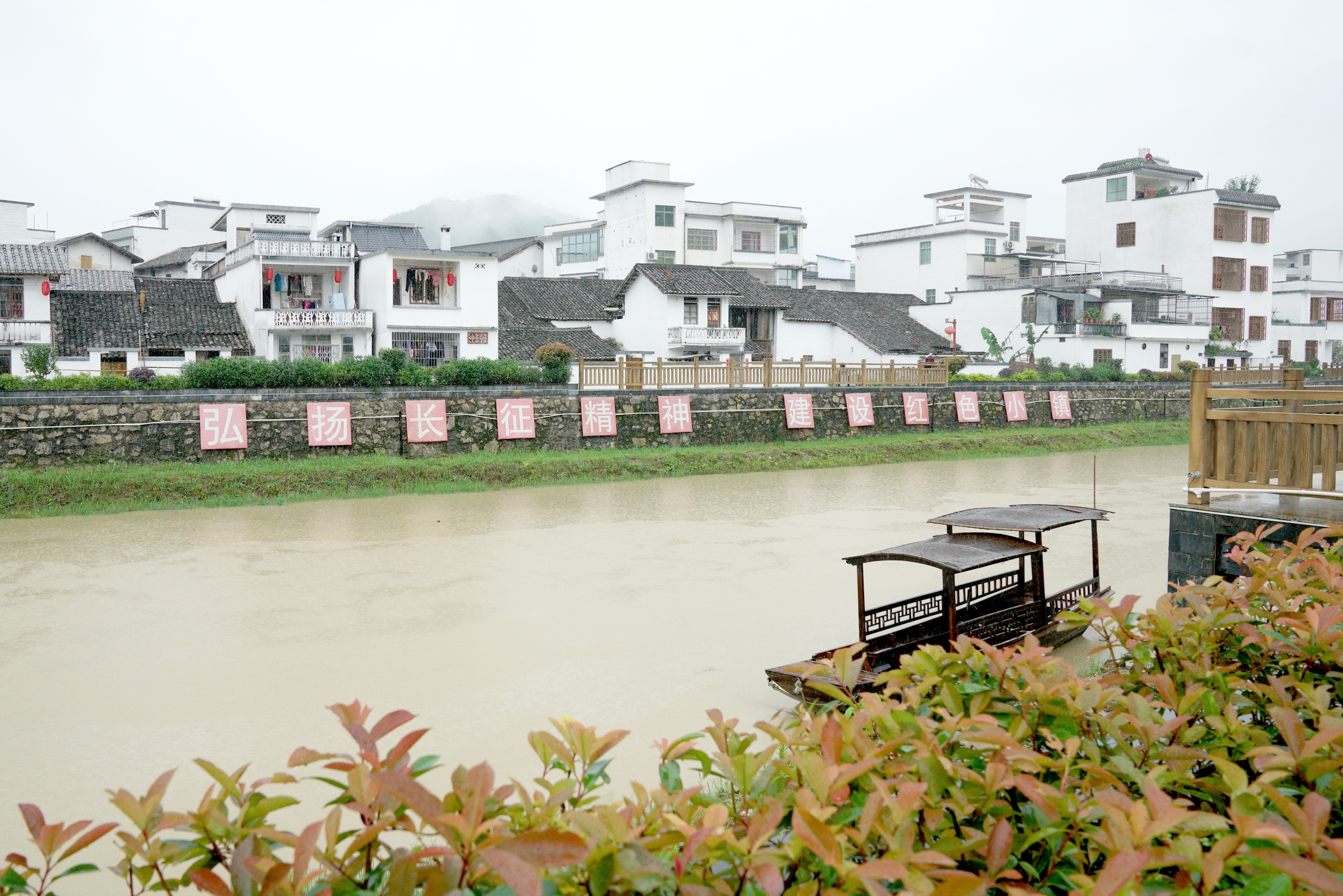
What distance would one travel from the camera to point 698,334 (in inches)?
1237

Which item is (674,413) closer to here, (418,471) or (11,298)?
(418,471)

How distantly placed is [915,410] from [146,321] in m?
20.9

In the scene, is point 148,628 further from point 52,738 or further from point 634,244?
point 634,244

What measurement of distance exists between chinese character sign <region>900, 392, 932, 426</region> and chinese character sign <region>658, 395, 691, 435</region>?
21.4 ft

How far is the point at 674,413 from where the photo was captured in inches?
893

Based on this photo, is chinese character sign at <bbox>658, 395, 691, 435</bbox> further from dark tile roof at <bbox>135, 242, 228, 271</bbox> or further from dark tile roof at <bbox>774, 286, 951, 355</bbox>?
dark tile roof at <bbox>135, 242, 228, 271</bbox>

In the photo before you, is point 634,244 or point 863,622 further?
point 634,244

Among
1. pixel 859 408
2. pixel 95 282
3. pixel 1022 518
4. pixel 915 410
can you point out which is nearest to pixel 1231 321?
pixel 915 410

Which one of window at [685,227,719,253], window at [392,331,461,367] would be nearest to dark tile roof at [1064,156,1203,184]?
window at [685,227,719,253]

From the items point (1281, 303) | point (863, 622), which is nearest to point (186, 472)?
point (863, 622)

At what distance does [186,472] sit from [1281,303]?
4581cm

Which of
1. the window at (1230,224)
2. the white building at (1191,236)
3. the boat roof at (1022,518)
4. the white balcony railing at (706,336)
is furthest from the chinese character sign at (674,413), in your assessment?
the window at (1230,224)

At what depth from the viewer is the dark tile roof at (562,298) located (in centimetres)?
3194

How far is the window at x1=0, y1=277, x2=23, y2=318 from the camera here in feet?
82.5
